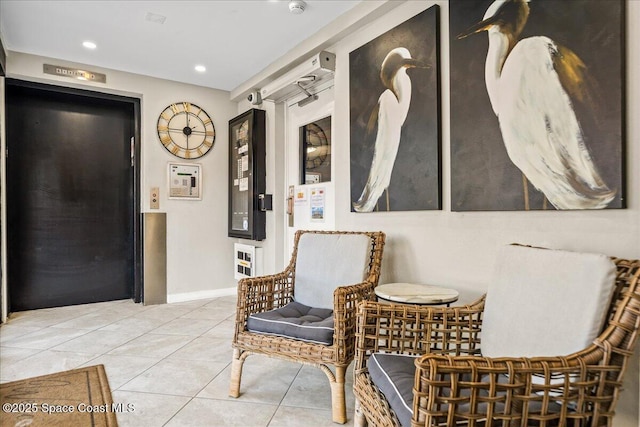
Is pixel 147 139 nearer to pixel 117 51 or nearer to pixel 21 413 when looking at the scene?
pixel 117 51

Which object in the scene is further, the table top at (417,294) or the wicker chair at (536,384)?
the table top at (417,294)

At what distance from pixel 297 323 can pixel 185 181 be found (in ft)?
9.62

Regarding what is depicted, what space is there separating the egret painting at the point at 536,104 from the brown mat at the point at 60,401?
7.15 feet

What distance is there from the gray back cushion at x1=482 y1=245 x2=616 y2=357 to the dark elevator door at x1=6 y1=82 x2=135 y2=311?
4.11m

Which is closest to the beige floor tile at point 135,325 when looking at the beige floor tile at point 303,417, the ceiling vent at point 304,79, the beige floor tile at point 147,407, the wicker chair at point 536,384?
the beige floor tile at point 147,407

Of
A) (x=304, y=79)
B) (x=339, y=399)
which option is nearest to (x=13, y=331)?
(x=339, y=399)

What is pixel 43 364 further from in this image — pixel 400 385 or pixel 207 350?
pixel 400 385

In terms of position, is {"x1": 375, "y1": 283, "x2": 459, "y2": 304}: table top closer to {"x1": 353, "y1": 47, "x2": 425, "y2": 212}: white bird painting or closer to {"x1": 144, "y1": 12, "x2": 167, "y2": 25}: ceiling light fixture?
{"x1": 353, "y1": 47, "x2": 425, "y2": 212}: white bird painting

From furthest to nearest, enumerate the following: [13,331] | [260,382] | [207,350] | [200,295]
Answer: [200,295], [13,331], [207,350], [260,382]

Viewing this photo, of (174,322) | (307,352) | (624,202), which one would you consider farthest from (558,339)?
(174,322)

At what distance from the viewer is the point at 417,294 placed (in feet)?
6.05

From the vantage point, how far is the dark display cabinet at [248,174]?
3994 millimetres

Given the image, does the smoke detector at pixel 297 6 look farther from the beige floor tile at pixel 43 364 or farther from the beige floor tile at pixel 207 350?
the beige floor tile at pixel 43 364

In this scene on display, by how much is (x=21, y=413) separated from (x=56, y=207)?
8.95ft
